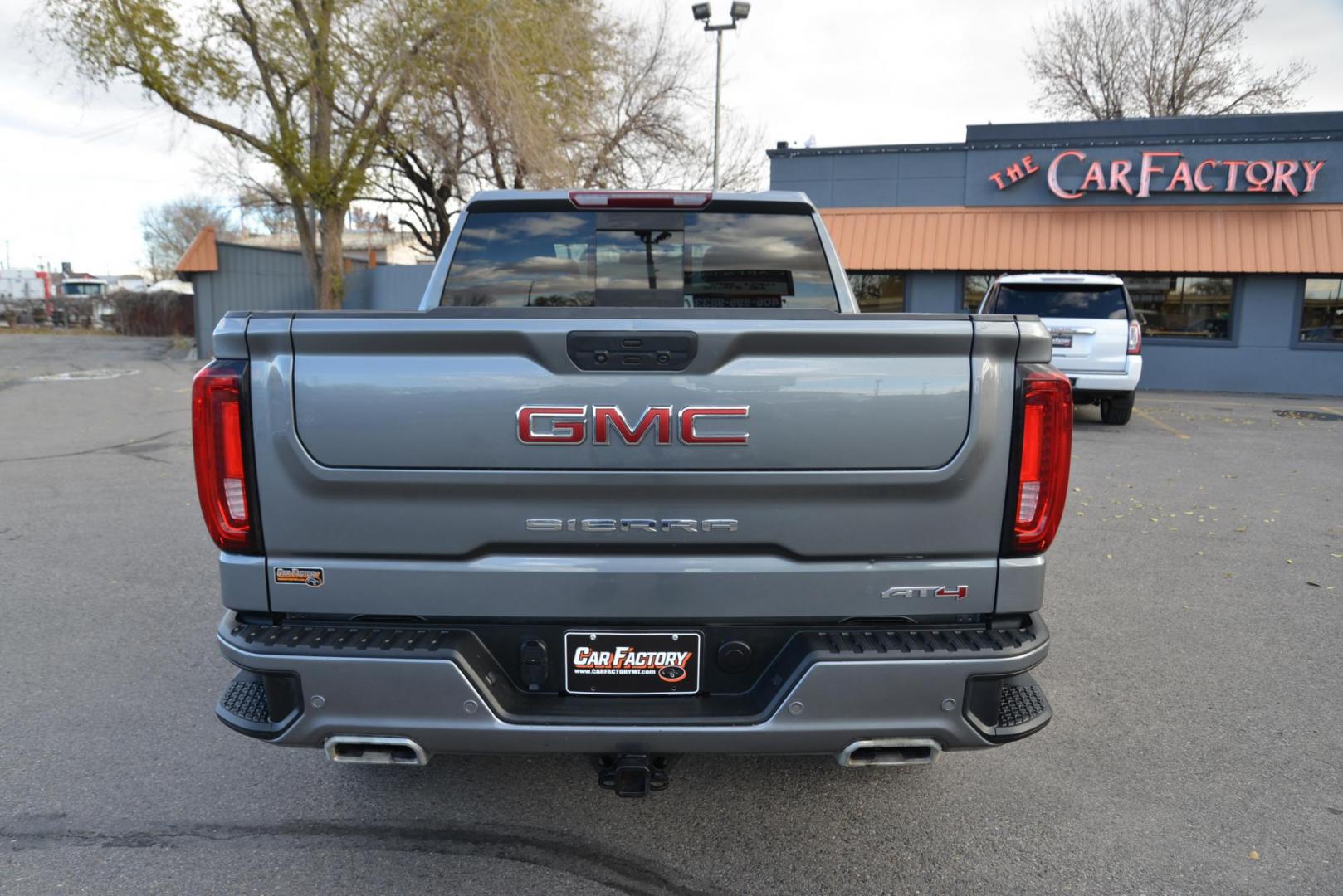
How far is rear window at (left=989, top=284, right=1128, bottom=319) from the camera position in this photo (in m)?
12.1

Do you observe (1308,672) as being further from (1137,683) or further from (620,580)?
(620,580)

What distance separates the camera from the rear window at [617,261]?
3.77 metres

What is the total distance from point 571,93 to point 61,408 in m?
13.7

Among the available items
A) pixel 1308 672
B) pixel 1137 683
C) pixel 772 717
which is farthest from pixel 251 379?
pixel 1308 672

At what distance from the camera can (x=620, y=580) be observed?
2.42 m

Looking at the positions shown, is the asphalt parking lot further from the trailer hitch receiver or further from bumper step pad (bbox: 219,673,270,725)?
bumper step pad (bbox: 219,673,270,725)

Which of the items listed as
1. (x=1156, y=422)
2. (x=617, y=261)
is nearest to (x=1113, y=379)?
(x=1156, y=422)

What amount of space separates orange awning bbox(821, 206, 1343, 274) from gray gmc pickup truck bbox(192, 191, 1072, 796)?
57.3 feet

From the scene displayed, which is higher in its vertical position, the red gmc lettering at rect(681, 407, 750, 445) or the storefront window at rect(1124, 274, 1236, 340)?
the storefront window at rect(1124, 274, 1236, 340)

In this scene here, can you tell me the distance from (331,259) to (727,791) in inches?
822

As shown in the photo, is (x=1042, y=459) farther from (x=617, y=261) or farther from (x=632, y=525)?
(x=617, y=261)

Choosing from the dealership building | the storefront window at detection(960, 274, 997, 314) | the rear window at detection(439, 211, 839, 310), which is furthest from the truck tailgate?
the storefront window at detection(960, 274, 997, 314)

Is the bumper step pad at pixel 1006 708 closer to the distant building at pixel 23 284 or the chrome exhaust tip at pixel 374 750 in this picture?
the chrome exhaust tip at pixel 374 750

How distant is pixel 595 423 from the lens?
91.6 inches
